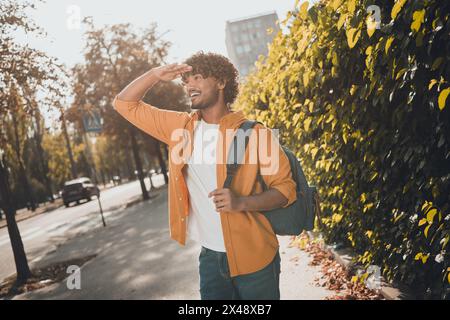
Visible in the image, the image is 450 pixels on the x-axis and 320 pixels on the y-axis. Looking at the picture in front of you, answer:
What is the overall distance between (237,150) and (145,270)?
5.09 meters

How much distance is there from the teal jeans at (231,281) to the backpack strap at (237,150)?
49cm

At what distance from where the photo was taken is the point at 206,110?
8.57 ft

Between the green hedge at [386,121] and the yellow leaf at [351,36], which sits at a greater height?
the yellow leaf at [351,36]

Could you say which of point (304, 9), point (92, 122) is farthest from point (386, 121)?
point (92, 122)

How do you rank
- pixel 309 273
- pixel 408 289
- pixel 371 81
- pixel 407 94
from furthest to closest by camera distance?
pixel 309 273 → pixel 408 289 → pixel 371 81 → pixel 407 94

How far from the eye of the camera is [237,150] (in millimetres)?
2391

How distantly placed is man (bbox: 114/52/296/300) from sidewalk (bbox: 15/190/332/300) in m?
2.32

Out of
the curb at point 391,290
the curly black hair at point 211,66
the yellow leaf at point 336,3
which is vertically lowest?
the curb at point 391,290

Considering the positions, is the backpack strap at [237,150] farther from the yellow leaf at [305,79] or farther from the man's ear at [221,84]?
the yellow leaf at [305,79]

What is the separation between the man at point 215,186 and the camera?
236cm

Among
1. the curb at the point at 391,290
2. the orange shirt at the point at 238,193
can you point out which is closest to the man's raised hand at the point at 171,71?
the orange shirt at the point at 238,193
